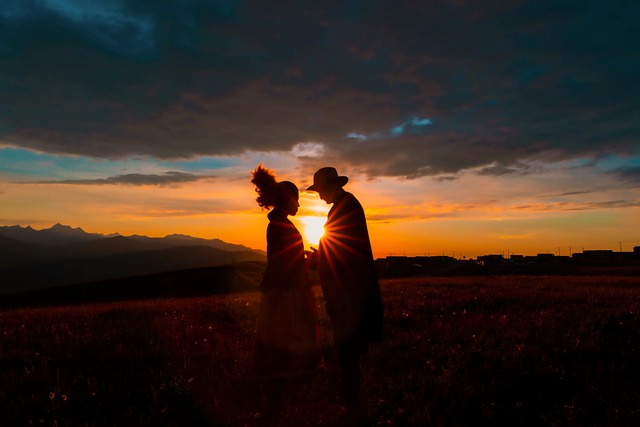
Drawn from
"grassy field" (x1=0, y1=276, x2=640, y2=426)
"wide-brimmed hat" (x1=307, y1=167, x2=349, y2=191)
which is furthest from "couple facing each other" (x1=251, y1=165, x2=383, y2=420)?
"grassy field" (x1=0, y1=276, x2=640, y2=426)

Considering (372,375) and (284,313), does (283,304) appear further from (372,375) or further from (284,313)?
(372,375)

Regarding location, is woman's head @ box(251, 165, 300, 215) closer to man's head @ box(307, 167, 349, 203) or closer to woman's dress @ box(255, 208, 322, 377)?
woman's dress @ box(255, 208, 322, 377)

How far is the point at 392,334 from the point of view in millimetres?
9148

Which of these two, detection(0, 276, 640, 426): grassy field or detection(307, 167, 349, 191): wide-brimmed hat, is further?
detection(307, 167, 349, 191): wide-brimmed hat

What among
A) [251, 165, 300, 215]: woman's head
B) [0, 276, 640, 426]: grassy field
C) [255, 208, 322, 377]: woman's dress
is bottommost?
[0, 276, 640, 426]: grassy field

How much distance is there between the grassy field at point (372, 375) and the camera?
5.44 m

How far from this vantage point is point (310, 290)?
6.05 m

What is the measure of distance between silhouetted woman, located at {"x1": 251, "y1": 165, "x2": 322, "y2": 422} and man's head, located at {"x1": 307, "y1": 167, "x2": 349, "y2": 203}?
0.46m

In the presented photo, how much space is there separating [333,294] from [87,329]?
6.79 meters

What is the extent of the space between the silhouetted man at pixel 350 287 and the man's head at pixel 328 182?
7.4 inches

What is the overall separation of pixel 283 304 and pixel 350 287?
900 millimetres

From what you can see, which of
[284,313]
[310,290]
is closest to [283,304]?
[284,313]

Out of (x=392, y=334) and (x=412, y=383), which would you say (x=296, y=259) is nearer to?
(x=412, y=383)

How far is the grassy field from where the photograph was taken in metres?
5.44
